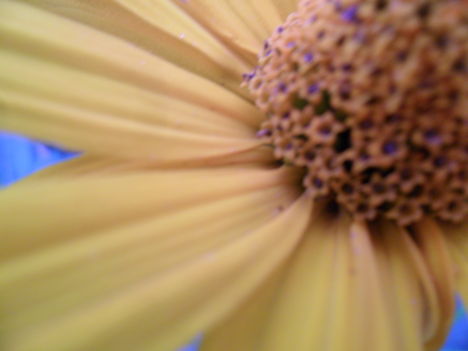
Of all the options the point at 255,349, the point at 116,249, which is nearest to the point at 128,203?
the point at 116,249

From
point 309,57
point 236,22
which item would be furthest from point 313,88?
point 236,22

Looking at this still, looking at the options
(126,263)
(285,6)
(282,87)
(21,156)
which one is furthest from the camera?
(21,156)

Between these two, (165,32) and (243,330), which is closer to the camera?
(243,330)

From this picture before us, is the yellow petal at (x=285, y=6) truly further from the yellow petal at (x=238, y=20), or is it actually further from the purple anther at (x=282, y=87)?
the purple anther at (x=282, y=87)

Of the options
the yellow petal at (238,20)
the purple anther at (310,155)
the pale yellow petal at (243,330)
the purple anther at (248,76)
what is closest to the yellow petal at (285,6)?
the yellow petal at (238,20)

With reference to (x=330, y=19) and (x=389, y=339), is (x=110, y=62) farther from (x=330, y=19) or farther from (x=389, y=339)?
(x=389, y=339)

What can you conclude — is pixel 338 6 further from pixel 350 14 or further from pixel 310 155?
pixel 310 155
